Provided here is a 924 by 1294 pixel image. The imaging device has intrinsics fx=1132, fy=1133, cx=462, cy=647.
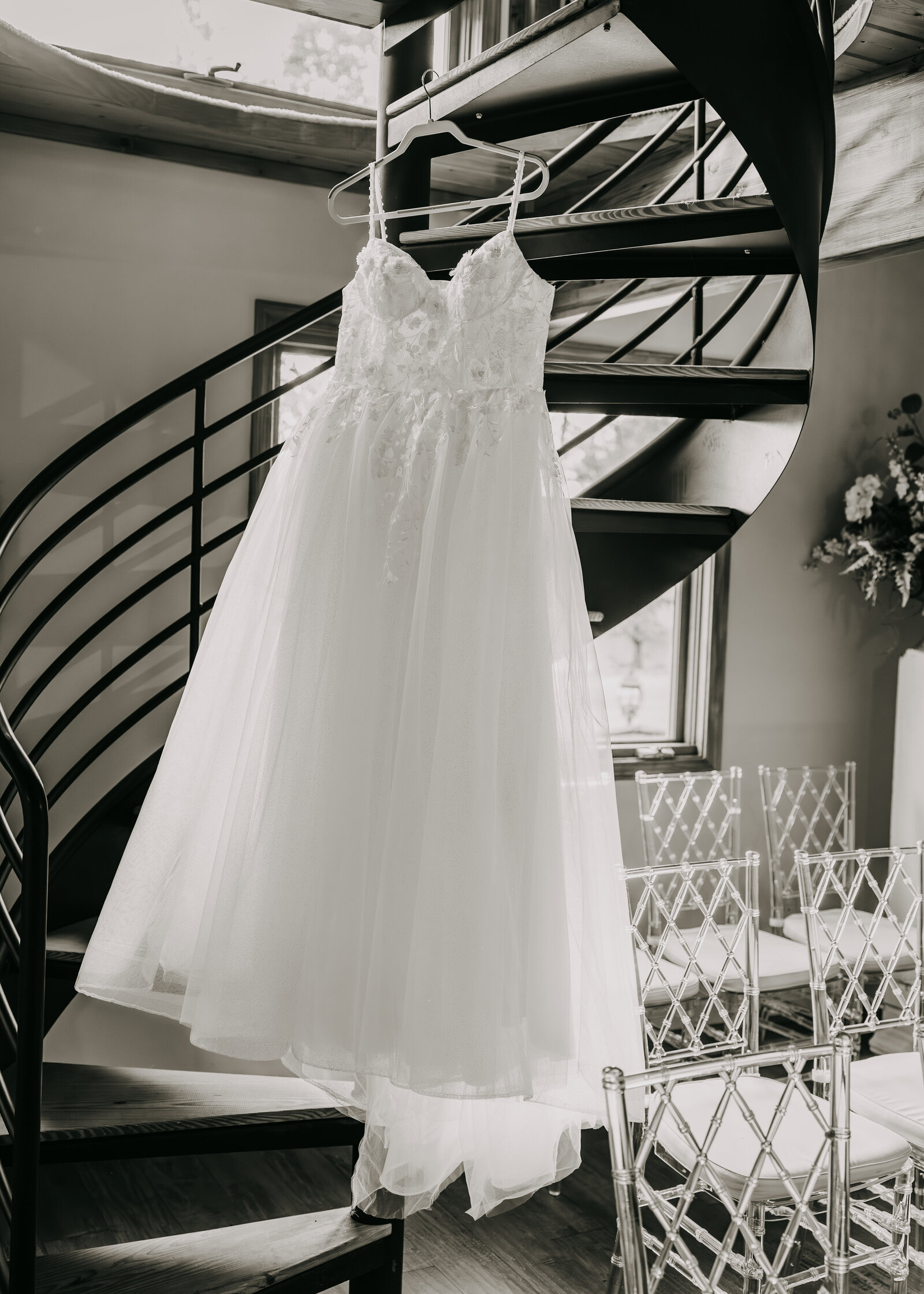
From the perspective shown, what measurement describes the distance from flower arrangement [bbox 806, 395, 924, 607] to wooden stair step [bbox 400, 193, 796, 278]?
2.47 m

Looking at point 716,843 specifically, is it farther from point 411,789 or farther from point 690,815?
point 411,789

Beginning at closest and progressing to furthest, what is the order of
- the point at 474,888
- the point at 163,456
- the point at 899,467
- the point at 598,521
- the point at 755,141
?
the point at 474,888 → the point at 755,141 → the point at 598,521 → the point at 163,456 → the point at 899,467

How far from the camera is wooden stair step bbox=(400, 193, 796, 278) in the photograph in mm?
2016

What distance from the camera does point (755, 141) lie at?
188 centimetres

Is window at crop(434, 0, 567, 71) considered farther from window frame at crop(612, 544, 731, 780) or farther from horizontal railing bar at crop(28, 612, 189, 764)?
window frame at crop(612, 544, 731, 780)

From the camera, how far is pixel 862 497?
14.8 ft

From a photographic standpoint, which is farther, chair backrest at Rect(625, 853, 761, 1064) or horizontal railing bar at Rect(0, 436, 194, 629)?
chair backrest at Rect(625, 853, 761, 1064)

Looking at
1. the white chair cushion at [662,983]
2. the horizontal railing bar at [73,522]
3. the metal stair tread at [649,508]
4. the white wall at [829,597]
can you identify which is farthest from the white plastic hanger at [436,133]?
the white wall at [829,597]

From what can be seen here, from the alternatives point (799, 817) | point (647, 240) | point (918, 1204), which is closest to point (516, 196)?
point (647, 240)

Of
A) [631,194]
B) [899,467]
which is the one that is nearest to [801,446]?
[899,467]

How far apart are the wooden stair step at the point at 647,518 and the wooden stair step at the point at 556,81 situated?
743 millimetres

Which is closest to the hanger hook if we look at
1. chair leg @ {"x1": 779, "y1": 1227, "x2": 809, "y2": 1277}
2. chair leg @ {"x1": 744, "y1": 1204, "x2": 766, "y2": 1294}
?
chair leg @ {"x1": 744, "y1": 1204, "x2": 766, "y2": 1294}

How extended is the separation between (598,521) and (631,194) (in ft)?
4.91

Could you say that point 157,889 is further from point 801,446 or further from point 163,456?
point 801,446
